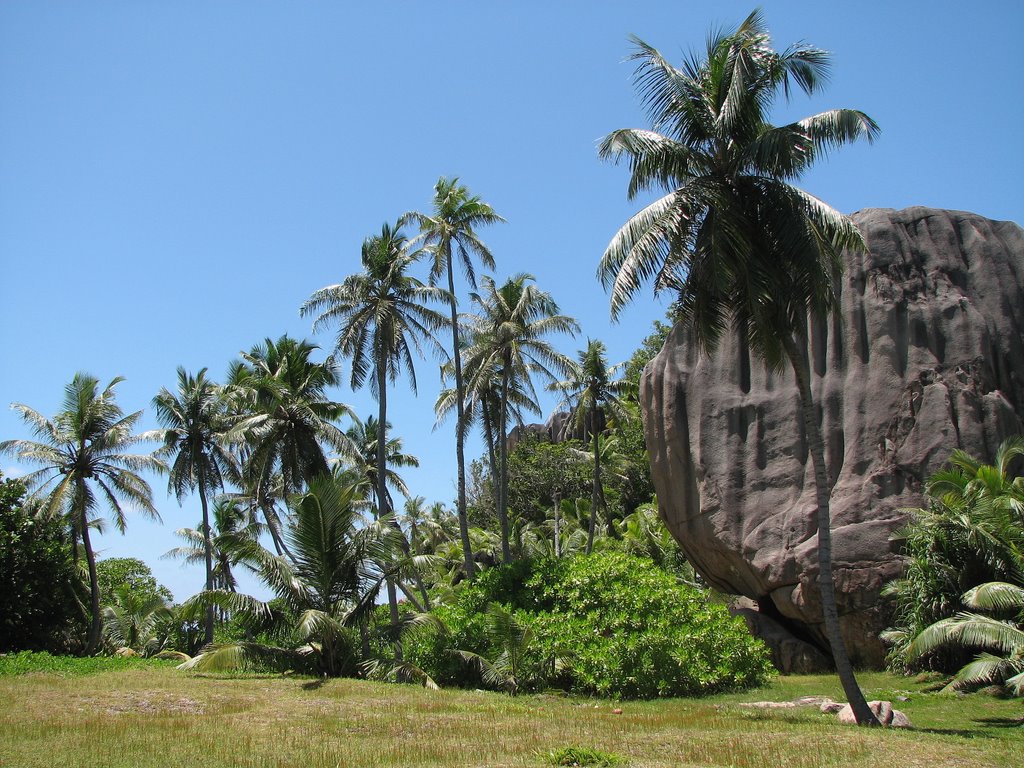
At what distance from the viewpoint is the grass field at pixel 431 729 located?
10.4 meters

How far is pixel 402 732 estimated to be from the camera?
41.5ft

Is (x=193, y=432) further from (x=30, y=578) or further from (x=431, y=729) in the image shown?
(x=431, y=729)

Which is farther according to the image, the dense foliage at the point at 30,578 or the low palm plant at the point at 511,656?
the dense foliage at the point at 30,578

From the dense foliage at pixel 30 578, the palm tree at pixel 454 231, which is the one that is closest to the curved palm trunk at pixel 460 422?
the palm tree at pixel 454 231

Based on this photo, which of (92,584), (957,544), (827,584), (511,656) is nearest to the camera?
(827,584)

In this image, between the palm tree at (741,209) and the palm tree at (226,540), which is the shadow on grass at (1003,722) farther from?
the palm tree at (226,540)

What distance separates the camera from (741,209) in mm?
15766

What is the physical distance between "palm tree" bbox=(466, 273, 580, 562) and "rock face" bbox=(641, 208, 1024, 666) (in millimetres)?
8275

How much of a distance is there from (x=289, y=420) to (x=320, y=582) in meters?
10.5

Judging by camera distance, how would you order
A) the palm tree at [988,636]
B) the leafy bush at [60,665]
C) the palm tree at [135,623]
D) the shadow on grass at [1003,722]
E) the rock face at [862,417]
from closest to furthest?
the shadow on grass at [1003,722] → the palm tree at [988,636] → the leafy bush at [60,665] → the rock face at [862,417] → the palm tree at [135,623]

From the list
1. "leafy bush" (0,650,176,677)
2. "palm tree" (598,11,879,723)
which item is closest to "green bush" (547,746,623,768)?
"palm tree" (598,11,879,723)

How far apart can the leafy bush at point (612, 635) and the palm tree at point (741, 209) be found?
5.47m

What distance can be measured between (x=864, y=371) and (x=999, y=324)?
3.56 meters

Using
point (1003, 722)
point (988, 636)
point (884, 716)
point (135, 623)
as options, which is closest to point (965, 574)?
point (988, 636)
